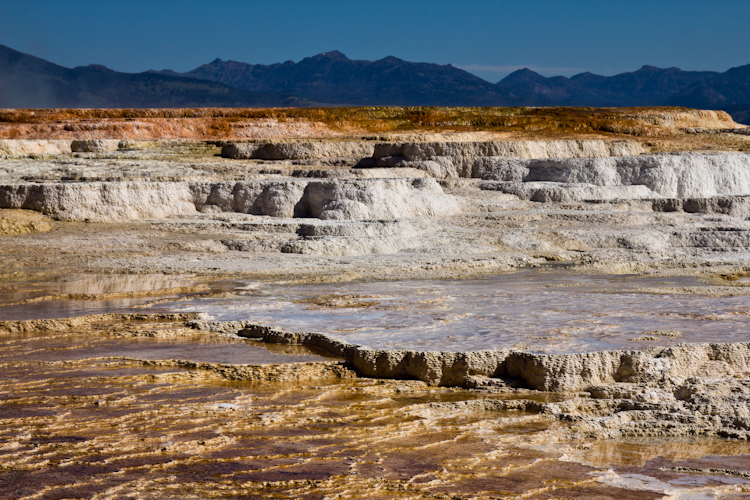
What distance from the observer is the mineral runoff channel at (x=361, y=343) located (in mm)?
3773

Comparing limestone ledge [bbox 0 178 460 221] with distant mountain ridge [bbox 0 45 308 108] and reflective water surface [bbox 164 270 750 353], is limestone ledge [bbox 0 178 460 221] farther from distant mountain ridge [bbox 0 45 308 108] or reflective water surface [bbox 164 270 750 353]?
distant mountain ridge [bbox 0 45 308 108]

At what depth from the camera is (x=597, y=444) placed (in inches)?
162

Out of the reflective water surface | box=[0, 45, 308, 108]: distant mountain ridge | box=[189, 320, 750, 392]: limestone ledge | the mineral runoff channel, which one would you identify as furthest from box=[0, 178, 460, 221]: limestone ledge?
box=[0, 45, 308, 108]: distant mountain ridge

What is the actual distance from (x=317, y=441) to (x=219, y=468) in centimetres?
54

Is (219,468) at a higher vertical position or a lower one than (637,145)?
lower

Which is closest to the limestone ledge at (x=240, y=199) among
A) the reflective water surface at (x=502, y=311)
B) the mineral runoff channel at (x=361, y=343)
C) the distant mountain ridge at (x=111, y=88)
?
the mineral runoff channel at (x=361, y=343)

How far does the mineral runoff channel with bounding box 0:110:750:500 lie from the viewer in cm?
377

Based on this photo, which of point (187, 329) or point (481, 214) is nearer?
point (187, 329)

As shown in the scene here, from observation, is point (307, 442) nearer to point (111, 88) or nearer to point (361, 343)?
point (361, 343)

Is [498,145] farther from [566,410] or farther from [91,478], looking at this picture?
[91,478]

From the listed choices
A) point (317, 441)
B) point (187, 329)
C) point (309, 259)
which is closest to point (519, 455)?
point (317, 441)

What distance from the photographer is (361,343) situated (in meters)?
Result: 5.54

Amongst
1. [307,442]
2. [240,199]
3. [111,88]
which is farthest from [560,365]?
[111,88]

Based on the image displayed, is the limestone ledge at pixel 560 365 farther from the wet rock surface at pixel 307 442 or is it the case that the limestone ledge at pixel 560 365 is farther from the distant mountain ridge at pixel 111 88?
the distant mountain ridge at pixel 111 88
